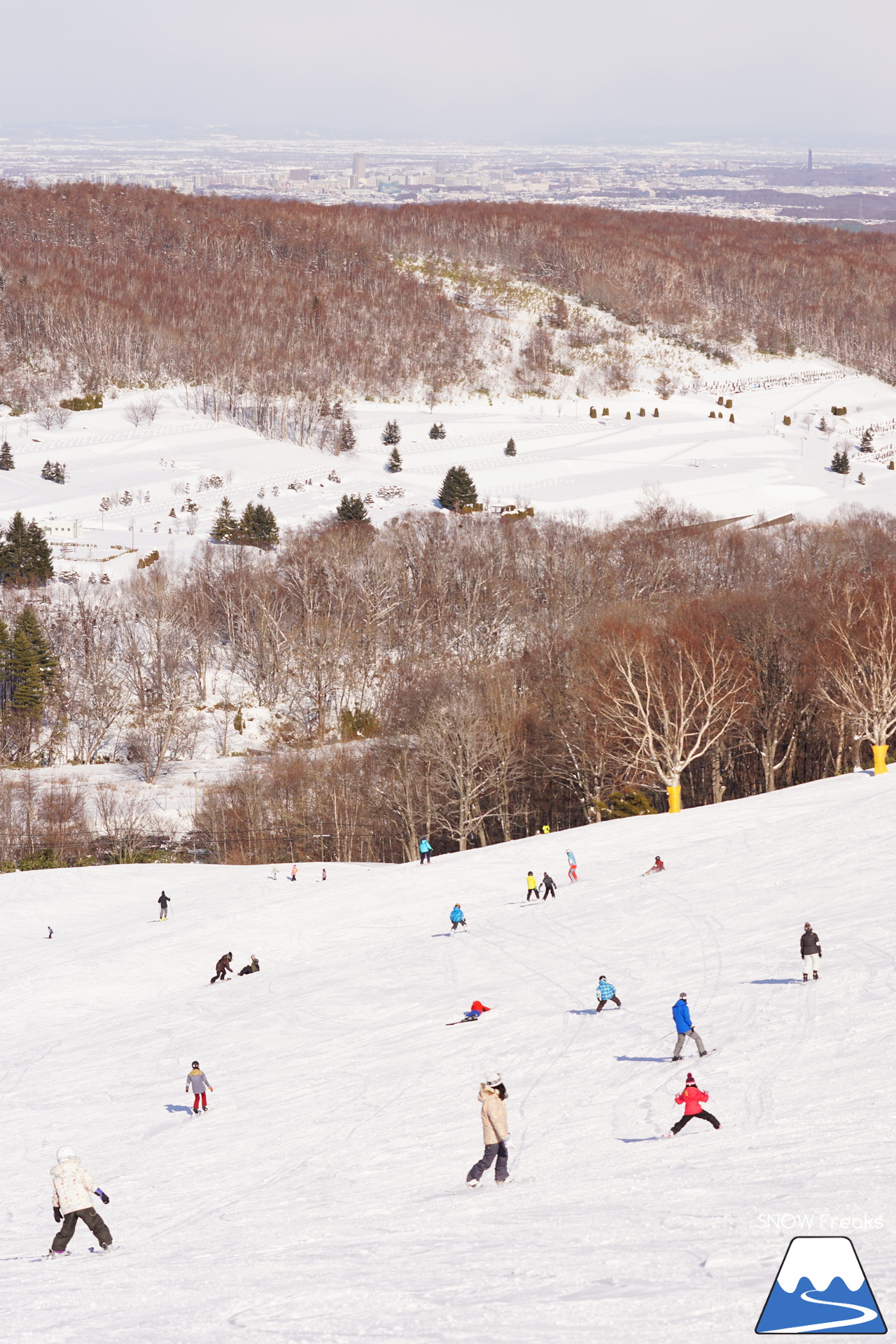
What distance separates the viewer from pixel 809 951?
2073cm

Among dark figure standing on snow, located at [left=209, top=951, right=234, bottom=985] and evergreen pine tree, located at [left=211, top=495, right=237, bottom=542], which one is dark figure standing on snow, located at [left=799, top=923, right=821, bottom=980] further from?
evergreen pine tree, located at [left=211, top=495, right=237, bottom=542]

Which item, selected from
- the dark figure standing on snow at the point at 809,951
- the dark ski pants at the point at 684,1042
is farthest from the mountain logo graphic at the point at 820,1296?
the dark figure standing on snow at the point at 809,951

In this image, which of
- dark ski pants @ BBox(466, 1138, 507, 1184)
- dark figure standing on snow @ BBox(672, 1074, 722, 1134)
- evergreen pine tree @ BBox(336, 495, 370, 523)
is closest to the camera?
dark ski pants @ BBox(466, 1138, 507, 1184)

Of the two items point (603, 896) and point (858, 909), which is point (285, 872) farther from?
point (858, 909)

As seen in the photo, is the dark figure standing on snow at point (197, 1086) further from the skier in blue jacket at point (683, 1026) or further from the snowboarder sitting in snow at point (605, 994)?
the skier in blue jacket at point (683, 1026)

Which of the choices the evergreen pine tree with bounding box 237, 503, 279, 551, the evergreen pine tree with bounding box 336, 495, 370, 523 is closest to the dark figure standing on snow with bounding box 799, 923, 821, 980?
the evergreen pine tree with bounding box 237, 503, 279, 551

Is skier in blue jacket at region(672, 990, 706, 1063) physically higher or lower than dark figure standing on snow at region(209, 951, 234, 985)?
higher

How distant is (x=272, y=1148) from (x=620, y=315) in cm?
15965

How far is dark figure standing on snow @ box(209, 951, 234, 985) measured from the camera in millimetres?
30188

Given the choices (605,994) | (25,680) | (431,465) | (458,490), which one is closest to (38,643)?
(25,680)

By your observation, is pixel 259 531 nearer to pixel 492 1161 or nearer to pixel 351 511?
pixel 351 511

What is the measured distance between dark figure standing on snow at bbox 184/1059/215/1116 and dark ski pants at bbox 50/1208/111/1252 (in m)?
6.44

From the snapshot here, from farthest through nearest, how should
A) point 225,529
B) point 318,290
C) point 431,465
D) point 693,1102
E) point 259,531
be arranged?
point 318,290 → point 431,465 → point 225,529 → point 259,531 → point 693,1102

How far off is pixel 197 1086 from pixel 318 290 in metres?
142
